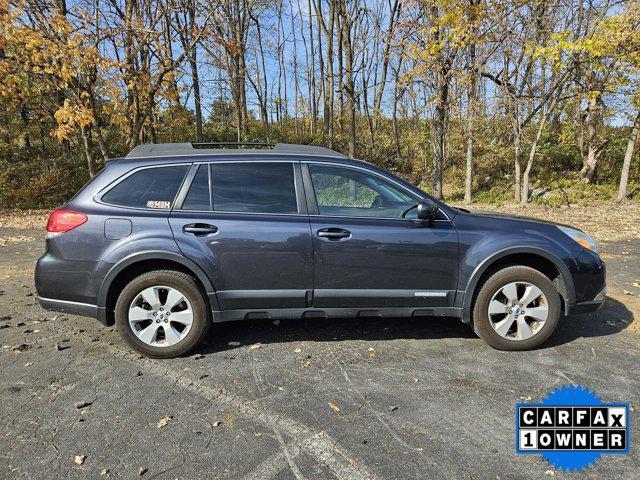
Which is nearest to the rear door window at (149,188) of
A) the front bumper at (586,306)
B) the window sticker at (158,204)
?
the window sticker at (158,204)

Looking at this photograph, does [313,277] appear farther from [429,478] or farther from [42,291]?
[42,291]

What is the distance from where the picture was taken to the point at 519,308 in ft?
11.8

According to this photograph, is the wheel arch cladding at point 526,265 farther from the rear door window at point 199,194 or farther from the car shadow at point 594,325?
the rear door window at point 199,194

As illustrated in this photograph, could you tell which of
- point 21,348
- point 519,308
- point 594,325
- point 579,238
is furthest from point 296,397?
point 594,325

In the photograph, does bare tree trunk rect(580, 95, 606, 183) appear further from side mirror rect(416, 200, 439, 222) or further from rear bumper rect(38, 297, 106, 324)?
rear bumper rect(38, 297, 106, 324)

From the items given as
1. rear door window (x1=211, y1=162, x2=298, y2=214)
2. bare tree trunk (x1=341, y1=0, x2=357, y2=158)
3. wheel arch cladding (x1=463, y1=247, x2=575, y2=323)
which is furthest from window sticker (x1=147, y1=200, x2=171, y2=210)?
bare tree trunk (x1=341, y1=0, x2=357, y2=158)

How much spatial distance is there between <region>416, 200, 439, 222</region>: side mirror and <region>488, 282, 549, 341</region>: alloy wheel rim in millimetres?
880

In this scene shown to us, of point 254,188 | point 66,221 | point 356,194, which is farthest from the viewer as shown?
point 356,194

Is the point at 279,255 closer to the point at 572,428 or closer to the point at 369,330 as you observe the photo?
the point at 369,330

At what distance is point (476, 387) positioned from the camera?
10.0ft

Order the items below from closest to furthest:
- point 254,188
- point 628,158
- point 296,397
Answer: point 296,397
point 254,188
point 628,158

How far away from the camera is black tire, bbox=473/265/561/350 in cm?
356


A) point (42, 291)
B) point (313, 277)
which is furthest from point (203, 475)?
point (42, 291)

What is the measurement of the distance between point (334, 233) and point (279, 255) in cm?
51
